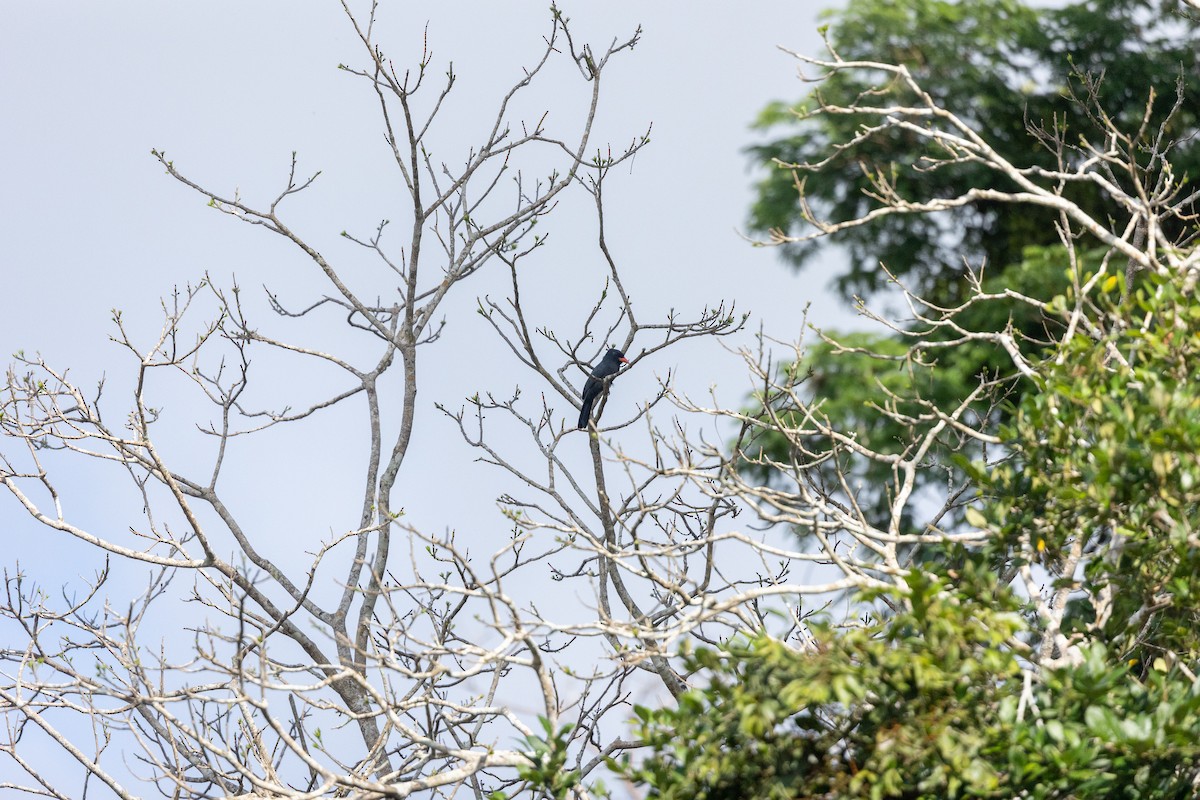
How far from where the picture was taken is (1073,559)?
536cm

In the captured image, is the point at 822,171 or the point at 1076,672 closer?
the point at 1076,672

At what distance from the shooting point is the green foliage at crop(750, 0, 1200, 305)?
15.7 meters

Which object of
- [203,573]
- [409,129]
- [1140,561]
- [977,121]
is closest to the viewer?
[1140,561]

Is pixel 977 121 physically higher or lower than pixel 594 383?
higher

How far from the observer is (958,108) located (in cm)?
1596

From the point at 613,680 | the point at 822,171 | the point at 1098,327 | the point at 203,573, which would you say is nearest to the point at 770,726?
the point at 1098,327

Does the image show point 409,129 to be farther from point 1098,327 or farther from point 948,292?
point 948,292

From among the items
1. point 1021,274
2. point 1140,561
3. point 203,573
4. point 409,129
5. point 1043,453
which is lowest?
point 1140,561

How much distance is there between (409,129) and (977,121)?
9378 millimetres

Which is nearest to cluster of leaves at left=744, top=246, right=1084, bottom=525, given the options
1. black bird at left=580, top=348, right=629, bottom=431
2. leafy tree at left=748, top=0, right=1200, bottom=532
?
leafy tree at left=748, top=0, right=1200, bottom=532

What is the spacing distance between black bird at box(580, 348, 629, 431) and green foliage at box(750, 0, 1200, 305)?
6904 millimetres

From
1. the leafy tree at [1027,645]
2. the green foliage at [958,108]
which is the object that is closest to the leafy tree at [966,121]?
the green foliage at [958,108]

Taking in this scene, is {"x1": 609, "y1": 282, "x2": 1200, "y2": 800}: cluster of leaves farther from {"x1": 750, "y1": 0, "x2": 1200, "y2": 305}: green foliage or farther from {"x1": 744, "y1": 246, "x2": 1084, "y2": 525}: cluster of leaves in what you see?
{"x1": 750, "y1": 0, "x2": 1200, "y2": 305}: green foliage

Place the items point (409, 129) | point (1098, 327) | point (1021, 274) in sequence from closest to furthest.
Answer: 1. point (1098, 327)
2. point (409, 129)
3. point (1021, 274)
